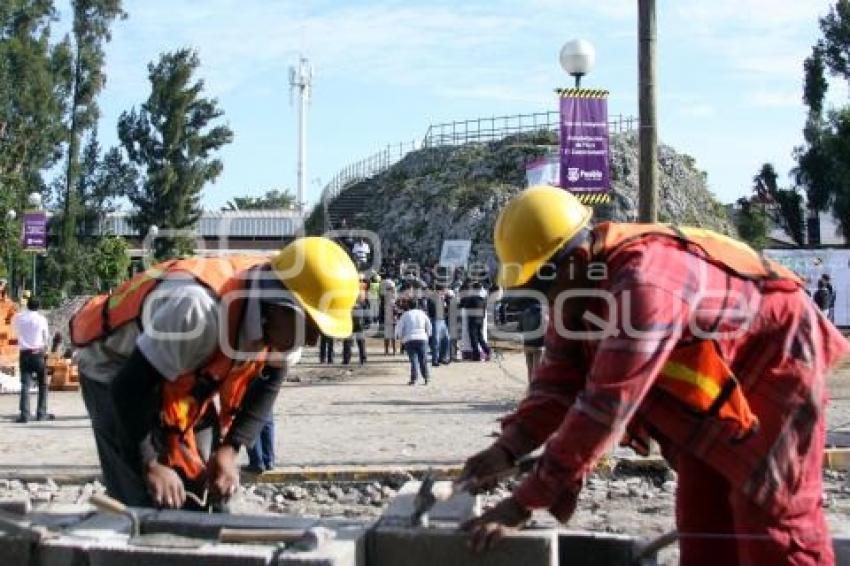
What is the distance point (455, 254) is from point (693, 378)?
1086 inches

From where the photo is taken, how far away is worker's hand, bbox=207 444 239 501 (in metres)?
4.60

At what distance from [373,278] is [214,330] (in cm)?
2071

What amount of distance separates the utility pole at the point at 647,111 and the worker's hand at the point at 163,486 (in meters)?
Result: 6.19

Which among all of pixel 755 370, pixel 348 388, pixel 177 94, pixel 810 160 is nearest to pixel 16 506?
pixel 755 370

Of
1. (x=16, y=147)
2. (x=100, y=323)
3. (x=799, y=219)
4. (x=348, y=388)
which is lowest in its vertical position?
(x=348, y=388)

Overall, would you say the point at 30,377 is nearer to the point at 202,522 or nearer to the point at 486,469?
the point at 202,522

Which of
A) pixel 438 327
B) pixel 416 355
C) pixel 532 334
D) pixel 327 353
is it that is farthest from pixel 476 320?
pixel 532 334

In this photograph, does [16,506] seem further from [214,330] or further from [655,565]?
[655,565]

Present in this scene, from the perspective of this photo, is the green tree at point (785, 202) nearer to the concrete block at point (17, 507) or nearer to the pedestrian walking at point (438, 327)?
the pedestrian walking at point (438, 327)

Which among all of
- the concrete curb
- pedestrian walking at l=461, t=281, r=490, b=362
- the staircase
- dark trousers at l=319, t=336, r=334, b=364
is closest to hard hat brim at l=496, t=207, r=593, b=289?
the concrete curb

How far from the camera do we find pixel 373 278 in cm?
2494

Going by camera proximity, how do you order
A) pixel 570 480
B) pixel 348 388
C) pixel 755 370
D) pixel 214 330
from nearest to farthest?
pixel 570 480
pixel 755 370
pixel 214 330
pixel 348 388

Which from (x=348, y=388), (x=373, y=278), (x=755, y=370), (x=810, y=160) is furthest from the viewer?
(x=810, y=160)

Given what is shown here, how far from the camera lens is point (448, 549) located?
351cm
